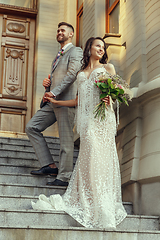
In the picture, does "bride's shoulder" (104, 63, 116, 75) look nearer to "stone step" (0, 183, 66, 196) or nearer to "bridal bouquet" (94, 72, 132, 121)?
"bridal bouquet" (94, 72, 132, 121)

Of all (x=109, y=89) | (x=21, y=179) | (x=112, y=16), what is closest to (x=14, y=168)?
(x=21, y=179)

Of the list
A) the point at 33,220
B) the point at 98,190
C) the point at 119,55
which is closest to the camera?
the point at 33,220

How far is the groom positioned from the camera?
427 cm

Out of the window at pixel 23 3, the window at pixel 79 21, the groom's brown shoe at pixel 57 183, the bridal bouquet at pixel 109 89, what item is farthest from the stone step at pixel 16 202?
the window at pixel 23 3

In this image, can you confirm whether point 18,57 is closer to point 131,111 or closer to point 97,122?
point 131,111

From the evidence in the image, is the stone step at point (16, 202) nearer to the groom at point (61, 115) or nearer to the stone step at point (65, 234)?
the groom at point (61, 115)

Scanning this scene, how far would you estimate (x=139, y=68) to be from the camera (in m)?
4.50

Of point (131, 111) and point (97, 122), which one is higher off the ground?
point (131, 111)

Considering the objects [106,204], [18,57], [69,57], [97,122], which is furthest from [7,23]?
[106,204]

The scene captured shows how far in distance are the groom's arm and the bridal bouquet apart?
28.2 inches

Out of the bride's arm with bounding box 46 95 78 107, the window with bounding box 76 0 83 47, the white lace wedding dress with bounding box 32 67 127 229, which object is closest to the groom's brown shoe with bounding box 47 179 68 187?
the white lace wedding dress with bounding box 32 67 127 229

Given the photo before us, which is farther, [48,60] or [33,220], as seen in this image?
[48,60]

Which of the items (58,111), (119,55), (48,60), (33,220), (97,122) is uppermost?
(48,60)

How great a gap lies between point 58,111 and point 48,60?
12.7 feet
